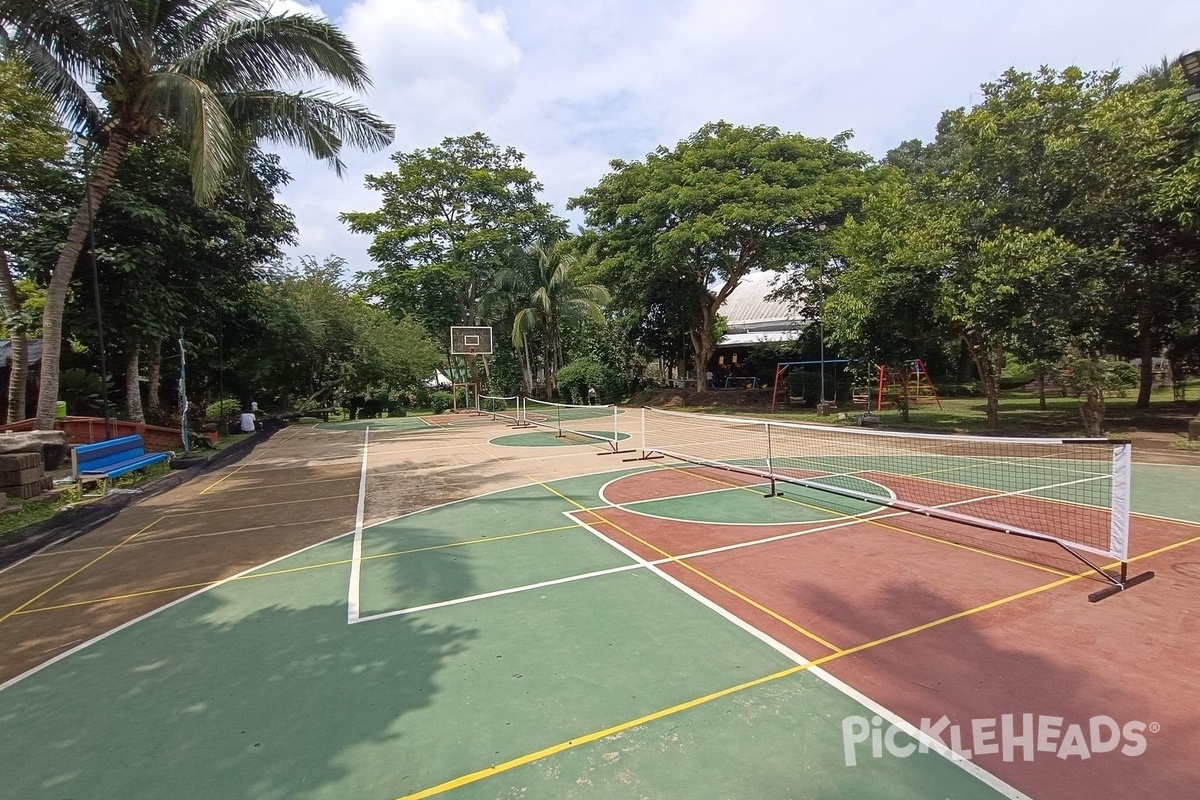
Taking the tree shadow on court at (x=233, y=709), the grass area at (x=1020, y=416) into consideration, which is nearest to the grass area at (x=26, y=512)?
the tree shadow on court at (x=233, y=709)

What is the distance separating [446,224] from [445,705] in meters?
32.6

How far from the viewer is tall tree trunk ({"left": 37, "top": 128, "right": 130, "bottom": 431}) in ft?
35.0

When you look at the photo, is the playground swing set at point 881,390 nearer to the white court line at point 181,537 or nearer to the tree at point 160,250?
the white court line at point 181,537

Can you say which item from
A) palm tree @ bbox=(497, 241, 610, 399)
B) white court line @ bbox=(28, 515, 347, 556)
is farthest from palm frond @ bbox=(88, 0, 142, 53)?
palm tree @ bbox=(497, 241, 610, 399)

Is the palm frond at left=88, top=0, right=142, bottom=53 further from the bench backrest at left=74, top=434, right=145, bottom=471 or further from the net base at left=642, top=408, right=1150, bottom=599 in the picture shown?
the net base at left=642, top=408, right=1150, bottom=599

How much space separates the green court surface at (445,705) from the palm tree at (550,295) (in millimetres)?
22932

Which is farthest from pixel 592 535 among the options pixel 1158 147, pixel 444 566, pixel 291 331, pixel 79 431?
pixel 291 331

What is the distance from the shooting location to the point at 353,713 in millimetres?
3510

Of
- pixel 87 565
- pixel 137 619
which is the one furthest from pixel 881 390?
pixel 87 565

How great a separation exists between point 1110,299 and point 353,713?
1807 cm

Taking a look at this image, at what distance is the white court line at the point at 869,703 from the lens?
2.75 metres

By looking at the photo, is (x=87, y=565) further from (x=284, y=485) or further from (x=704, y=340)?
(x=704, y=340)

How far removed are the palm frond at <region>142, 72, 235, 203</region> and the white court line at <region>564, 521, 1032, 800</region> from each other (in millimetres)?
10197

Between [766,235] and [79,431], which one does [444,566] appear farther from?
[766,235]
